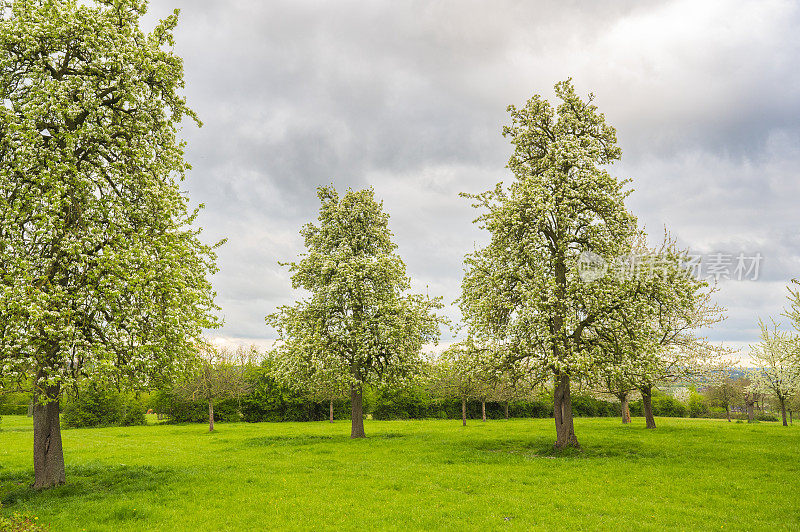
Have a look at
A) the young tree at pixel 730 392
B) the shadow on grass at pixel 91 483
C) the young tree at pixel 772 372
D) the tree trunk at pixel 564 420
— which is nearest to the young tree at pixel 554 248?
the tree trunk at pixel 564 420

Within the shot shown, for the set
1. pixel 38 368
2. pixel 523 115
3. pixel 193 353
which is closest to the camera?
pixel 38 368

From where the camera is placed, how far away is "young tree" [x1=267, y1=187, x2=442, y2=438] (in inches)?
1204

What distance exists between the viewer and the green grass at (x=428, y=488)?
1344 cm

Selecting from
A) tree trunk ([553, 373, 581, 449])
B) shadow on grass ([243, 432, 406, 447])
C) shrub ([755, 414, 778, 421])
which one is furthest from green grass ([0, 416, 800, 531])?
shrub ([755, 414, 778, 421])

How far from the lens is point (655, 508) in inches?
557

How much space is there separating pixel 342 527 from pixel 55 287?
12.3 metres

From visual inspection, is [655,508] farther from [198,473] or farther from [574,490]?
[198,473]

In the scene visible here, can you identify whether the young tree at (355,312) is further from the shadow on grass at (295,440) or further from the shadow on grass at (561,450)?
the shadow on grass at (561,450)

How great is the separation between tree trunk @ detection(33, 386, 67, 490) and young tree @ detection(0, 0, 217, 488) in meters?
0.05

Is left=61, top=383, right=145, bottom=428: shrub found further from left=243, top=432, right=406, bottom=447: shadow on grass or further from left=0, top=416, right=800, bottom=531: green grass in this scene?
left=243, top=432, right=406, bottom=447: shadow on grass

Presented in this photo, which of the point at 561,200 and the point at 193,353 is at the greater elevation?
the point at 561,200

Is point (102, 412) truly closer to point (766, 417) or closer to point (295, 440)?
point (295, 440)

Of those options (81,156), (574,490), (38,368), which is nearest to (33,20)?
(81,156)

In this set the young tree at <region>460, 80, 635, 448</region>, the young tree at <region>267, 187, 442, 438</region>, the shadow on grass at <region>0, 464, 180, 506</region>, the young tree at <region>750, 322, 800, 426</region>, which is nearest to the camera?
the shadow on grass at <region>0, 464, 180, 506</region>
